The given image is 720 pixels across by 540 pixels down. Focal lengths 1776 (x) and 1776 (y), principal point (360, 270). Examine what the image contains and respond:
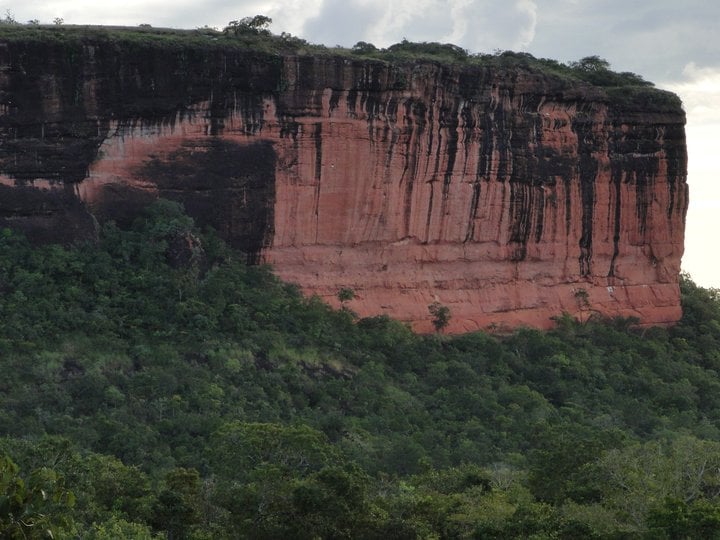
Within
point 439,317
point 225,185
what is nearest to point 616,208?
point 439,317

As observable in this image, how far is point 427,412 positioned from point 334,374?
2.06m

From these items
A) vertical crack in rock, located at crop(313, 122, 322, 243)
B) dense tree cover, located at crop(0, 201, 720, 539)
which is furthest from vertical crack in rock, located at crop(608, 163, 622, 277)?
vertical crack in rock, located at crop(313, 122, 322, 243)

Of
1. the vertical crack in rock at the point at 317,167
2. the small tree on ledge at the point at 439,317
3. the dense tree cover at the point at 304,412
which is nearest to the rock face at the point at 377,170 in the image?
the vertical crack in rock at the point at 317,167

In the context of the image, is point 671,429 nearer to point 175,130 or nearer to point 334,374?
point 334,374

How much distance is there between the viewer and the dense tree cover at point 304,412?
22656 mm

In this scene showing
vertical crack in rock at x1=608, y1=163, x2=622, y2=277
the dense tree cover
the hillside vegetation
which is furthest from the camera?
vertical crack in rock at x1=608, y1=163, x2=622, y2=277

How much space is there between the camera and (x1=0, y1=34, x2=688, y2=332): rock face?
34.0 meters

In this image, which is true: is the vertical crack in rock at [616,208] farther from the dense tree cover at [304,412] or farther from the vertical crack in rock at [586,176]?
the dense tree cover at [304,412]

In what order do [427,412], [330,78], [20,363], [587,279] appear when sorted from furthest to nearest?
[587,279]
[330,78]
[427,412]
[20,363]

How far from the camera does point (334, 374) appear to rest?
34.1 meters

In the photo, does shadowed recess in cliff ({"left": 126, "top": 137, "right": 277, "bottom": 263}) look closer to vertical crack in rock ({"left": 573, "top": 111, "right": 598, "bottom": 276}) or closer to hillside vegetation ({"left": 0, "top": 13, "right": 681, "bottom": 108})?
hillside vegetation ({"left": 0, "top": 13, "right": 681, "bottom": 108})

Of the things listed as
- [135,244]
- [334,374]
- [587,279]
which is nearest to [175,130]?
[135,244]

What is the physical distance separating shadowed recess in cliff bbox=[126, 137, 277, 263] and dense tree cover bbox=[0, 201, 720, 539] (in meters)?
0.43

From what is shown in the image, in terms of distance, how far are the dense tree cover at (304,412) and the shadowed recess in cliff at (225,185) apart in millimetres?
427
